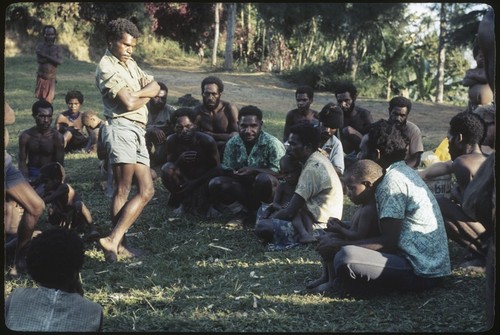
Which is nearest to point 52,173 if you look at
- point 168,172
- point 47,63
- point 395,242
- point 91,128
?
point 168,172

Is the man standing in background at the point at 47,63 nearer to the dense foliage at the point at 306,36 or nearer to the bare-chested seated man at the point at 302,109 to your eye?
the bare-chested seated man at the point at 302,109

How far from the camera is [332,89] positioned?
21.2 meters

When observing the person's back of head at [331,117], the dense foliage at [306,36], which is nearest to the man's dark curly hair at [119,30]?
the person's back of head at [331,117]

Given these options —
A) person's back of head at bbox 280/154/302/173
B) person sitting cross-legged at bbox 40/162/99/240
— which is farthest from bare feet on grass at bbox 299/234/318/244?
person sitting cross-legged at bbox 40/162/99/240

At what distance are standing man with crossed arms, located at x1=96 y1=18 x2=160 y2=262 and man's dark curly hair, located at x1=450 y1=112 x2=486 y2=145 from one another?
2500mm

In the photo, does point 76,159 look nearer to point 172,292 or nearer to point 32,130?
point 32,130

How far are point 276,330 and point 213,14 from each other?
25511mm

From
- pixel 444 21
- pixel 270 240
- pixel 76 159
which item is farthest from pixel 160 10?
pixel 270 240

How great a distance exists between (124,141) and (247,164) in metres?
1.66

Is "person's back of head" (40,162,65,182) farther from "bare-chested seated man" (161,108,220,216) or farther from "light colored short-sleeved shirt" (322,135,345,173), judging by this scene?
"light colored short-sleeved shirt" (322,135,345,173)

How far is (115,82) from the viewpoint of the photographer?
550 cm

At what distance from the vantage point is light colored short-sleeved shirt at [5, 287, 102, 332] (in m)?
3.15

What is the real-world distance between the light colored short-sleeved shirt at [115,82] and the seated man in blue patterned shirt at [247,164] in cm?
130

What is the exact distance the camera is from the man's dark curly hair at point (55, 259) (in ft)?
10.8
